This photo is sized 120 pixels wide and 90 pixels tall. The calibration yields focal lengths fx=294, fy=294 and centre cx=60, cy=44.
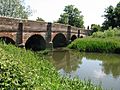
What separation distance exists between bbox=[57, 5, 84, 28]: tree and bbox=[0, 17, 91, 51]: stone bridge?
35.3 meters

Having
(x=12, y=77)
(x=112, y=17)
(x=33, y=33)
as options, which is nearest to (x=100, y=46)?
(x=33, y=33)

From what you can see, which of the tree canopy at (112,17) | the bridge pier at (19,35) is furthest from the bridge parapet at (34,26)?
the tree canopy at (112,17)

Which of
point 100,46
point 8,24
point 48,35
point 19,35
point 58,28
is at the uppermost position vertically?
point 8,24

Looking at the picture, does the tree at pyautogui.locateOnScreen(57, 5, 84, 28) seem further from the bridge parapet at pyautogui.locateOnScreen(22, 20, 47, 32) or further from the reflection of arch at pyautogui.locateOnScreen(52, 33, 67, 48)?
the bridge parapet at pyautogui.locateOnScreen(22, 20, 47, 32)

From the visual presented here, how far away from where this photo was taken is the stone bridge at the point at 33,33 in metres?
23.6

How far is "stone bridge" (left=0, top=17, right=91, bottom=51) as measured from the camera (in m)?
23.6

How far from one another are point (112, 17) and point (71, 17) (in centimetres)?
2321

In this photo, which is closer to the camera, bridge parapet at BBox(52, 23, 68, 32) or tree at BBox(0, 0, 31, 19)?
bridge parapet at BBox(52, 23, 68, 32)

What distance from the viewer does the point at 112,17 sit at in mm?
66062

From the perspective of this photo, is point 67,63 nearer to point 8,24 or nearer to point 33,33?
point 8,24

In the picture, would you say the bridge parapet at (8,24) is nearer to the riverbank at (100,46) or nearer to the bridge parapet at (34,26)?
the bridge parapet at (34,26)

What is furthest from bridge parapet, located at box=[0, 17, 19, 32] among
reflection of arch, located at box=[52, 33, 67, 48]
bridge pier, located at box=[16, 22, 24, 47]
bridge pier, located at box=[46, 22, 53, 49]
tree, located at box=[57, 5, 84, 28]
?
tree, located at box=[57, 5, 84, 28]

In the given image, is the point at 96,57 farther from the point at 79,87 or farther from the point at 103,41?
the point at 79,87

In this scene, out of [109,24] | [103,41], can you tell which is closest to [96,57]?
[103,41]
